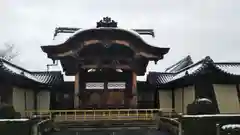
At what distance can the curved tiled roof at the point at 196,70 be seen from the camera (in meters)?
21.5

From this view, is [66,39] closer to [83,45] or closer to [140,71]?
[83,45]

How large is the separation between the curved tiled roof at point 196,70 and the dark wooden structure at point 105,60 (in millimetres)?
1618

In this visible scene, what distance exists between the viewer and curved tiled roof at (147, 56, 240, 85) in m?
21.5

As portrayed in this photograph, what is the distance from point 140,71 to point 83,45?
651cm

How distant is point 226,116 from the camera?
17.1m

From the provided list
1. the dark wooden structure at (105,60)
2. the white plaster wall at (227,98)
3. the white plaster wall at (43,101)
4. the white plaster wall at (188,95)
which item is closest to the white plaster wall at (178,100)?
the white plaster wall at (188,95)

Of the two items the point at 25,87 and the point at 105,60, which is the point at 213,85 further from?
the point at 25,87

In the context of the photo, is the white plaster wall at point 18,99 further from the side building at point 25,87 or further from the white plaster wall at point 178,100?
the white plaster wall at point 178,100

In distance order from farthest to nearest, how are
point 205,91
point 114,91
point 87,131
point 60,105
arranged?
point 60,105 < point 114,91 < point 205,91 < point 87,131

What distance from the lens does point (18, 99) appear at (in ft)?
77.3

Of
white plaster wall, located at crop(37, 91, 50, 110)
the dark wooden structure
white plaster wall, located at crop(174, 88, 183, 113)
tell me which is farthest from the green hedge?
white plaster wall, located at crop(174, 88, 183, 113)

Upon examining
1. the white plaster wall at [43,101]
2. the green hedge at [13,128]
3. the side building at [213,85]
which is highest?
the side building at [213,85]

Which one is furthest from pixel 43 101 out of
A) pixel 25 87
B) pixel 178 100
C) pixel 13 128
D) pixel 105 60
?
pixel 13 128

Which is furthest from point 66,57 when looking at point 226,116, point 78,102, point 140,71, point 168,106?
point 226,116
